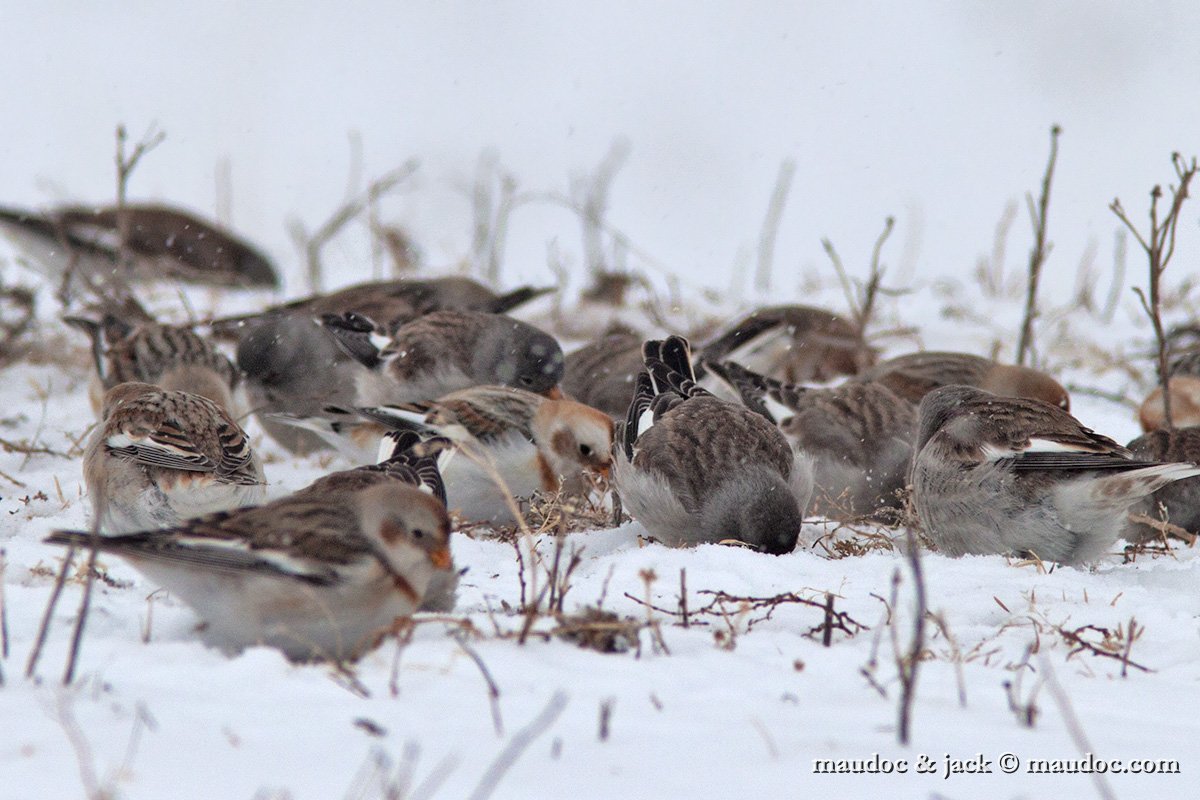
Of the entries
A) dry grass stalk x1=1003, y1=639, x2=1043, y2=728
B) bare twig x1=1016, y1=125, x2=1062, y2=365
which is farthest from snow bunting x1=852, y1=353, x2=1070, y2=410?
dry grass stalk x1=1003, y1=639, x2=1043, y2=728

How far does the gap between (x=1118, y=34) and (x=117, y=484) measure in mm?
19696

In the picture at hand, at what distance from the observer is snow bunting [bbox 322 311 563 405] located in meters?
7.67

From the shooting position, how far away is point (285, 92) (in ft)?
88.4

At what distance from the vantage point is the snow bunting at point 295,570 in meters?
3.08

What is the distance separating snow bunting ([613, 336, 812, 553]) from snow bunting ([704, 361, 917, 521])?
545mm

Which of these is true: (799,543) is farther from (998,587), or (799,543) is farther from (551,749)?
(551,749)

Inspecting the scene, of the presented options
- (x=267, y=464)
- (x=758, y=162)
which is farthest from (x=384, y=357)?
(x=758, y=162)

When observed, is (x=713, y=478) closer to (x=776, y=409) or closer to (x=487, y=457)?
(x=487, y=457)

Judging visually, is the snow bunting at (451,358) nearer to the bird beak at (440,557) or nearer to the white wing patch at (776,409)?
the white wing patch at (776,409)

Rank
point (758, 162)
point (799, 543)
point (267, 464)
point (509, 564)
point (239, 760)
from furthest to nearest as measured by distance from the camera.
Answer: point (758, 162), point (267, 464), point (799, 543), point (509, 564), point (239, 760)

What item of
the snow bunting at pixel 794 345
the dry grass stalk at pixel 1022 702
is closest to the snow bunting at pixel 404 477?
the dry grass stalk at pixel 1022 702

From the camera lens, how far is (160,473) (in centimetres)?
523

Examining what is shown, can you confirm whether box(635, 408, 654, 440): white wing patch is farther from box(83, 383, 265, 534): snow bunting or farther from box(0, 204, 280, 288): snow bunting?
box(0, 204, 280, 288): snow bunting

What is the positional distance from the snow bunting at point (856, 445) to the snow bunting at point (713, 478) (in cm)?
55
